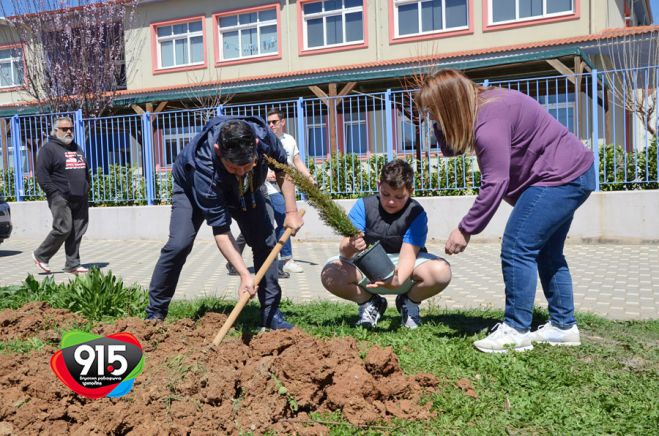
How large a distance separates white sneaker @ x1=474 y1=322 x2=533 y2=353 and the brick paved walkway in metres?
1.59

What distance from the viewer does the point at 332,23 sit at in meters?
21.7

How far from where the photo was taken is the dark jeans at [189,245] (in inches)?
181

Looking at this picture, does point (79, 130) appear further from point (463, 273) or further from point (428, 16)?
point (428, 16)

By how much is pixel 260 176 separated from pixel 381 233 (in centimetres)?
96

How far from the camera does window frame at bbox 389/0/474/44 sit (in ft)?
64.3

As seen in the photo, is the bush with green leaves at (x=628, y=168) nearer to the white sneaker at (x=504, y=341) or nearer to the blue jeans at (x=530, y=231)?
the blue jeans at (x=530, y=231)

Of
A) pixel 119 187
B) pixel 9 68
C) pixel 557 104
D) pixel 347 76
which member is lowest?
pixel 119 187

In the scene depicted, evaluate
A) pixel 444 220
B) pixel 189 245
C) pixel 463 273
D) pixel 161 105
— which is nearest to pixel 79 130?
pixel 161 105

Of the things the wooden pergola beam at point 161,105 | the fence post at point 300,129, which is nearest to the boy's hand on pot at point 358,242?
the fence post at point 300,129

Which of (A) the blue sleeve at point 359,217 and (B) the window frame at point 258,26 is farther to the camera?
(B) the window frame at point 258,26

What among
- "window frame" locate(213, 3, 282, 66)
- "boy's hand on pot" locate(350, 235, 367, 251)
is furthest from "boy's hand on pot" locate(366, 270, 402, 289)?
"window frame" locate(213, 3, 282, 66)

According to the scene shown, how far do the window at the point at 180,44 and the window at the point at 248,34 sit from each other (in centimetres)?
90

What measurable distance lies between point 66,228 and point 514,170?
6333 millimetres

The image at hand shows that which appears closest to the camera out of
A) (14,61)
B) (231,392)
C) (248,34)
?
(231,392)
